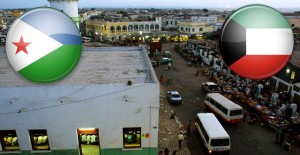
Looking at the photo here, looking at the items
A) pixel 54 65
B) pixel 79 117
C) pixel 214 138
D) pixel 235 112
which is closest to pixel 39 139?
pixel 79 117

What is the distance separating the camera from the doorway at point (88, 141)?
29.9 feet

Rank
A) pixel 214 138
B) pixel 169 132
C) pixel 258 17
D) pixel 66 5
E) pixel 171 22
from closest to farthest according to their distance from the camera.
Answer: pixel 258 17
pixel 214 138
pixel 169 132
pixel 66 5
pixel 171 22

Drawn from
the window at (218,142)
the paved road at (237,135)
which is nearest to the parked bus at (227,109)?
the paved road at (237,135)

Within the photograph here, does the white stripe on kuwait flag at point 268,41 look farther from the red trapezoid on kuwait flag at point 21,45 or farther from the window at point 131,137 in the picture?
the window at point 131,137

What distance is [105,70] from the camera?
11.5m

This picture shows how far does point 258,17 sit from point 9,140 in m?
9.91

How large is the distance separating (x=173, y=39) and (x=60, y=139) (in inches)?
2159

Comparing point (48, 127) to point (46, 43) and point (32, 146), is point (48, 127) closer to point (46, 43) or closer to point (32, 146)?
point (32, 146)

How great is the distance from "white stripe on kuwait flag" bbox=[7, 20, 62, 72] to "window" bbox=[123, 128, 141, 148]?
6514 millimetres

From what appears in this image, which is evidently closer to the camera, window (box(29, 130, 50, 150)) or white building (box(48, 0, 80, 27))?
window (box(29, 130, 50, 150))

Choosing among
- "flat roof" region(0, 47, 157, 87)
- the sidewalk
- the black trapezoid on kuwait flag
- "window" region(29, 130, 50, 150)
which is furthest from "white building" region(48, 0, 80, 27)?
the black trapezoid on kuwait flag

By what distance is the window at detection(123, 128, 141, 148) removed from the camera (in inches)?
365

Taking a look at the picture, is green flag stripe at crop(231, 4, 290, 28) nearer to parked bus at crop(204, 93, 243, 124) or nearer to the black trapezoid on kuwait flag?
→ the black trapezoid on kuwait flag

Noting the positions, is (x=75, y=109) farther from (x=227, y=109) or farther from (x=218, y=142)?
(x=227, y=109)
